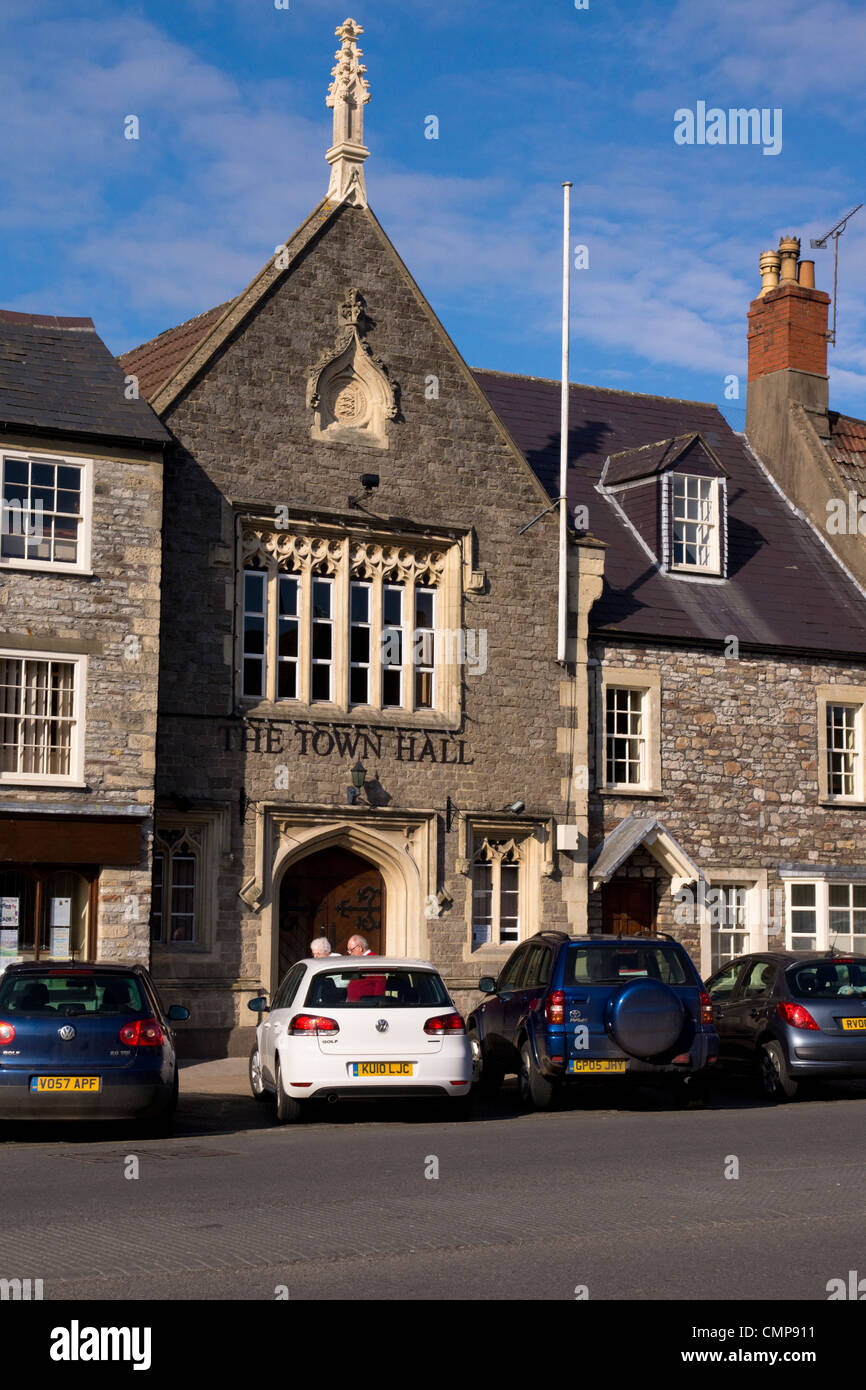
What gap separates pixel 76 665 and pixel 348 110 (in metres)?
9.14

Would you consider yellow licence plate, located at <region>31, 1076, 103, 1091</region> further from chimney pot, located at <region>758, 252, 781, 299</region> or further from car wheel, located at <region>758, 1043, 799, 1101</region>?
chimney pot, located at <region>758, 252, 781, 299</region>

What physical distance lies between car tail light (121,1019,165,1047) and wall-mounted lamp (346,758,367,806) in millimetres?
9182

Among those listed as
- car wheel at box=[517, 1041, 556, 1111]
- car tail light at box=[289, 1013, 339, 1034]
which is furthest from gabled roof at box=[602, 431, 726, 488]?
car tail light at box=[289, 1013, 339, 1034]

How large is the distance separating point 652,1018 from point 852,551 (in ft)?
50.8

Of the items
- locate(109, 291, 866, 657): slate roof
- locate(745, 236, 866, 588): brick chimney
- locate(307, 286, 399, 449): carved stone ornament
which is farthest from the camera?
locate(745, 236, 866, 588): brick chimney

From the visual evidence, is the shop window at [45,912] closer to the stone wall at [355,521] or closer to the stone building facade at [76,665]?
the stone building facade at [76,665]

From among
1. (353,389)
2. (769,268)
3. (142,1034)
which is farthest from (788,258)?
(142,1034)

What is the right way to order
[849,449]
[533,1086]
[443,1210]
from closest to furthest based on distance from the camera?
[443,1210], [533,1086], [849,449]

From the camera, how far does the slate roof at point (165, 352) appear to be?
2498cm

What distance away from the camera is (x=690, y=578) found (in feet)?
92.5

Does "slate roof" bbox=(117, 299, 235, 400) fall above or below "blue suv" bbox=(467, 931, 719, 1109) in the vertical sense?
above

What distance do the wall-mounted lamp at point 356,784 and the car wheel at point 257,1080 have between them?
632 cm

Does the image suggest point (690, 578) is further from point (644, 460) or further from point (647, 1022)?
point (647, 1022)

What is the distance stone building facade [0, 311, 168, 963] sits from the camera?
69.1ft
